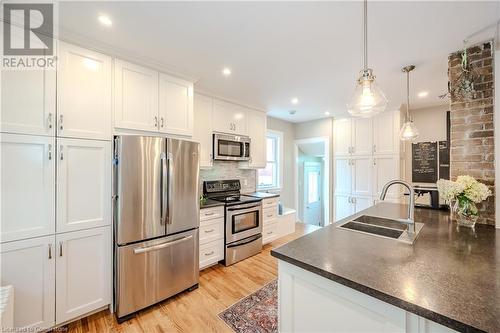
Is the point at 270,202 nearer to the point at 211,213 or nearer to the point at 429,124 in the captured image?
the point at 211,213

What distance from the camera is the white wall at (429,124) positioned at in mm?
3738

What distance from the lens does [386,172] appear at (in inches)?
153

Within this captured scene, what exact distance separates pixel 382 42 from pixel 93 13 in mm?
2403

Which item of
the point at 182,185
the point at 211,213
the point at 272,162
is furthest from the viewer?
the point at 272,162

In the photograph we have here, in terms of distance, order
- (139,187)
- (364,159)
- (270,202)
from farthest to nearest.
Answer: (364,159), (270,202), (139,187)

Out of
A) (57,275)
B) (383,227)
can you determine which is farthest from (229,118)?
(57,275)

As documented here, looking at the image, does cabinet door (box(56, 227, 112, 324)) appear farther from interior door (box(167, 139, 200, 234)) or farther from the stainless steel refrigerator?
interior door (box(167, 139, 200, 234))

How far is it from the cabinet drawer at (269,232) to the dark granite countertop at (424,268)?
Result: 6.87 ft

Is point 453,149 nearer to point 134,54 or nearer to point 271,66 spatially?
point 271,66

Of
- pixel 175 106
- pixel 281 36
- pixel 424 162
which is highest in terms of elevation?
pixel 281 36

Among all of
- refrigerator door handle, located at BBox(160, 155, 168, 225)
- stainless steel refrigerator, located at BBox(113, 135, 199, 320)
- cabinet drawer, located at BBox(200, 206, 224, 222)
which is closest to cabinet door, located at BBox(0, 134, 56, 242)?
stainless steel refrigerator, located at BBox(113, 135, 199, 320)

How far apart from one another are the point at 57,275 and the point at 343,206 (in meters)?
Answer: 4.54

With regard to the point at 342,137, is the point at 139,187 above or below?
below

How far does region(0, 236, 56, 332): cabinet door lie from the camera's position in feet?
5.02
